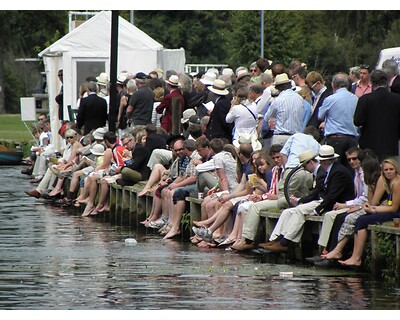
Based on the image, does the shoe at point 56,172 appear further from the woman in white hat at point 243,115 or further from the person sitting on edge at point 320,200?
the person sitting on edge at point 320,200

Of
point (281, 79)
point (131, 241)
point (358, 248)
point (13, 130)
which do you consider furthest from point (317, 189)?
point (13, 130)

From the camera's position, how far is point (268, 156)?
61.1 feet

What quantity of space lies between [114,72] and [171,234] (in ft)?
27.1

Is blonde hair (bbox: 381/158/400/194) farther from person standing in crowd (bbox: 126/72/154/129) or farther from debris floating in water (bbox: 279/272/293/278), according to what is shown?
person standing in crowd (bbox: 126/72/154/129)

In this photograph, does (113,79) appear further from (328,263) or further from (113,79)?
(328,263)

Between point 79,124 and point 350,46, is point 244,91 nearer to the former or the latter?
point 79,124

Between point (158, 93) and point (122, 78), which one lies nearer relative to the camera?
point (158, 93)

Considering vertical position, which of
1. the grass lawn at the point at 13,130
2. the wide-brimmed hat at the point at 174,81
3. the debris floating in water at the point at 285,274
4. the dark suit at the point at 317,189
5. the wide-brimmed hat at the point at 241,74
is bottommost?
the grass lawn at the point at 13,130

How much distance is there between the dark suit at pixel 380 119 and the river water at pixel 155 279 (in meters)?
2.01

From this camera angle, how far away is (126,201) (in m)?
25.0

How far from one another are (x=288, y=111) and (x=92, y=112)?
10662 millimetres

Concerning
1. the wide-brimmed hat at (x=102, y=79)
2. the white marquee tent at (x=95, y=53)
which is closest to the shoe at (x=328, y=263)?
the wide-brimmed hat at (x=102, y=79)

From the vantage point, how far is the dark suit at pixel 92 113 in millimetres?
29469

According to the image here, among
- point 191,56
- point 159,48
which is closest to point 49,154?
point 159,48
